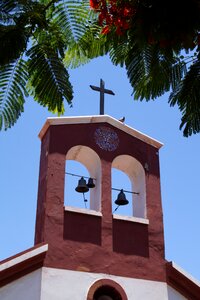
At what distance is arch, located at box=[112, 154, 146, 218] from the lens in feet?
31.9

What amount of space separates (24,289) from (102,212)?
75.4 inches

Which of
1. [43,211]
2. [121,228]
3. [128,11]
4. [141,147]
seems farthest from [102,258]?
[128,11]

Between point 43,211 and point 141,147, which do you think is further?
point 141,147

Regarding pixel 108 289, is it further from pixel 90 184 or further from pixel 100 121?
pixel 100 121

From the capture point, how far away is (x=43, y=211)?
884 cm

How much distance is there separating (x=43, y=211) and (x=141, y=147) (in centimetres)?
244

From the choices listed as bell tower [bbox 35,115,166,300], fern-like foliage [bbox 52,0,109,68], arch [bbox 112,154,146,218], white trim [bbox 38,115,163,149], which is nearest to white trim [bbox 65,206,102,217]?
bell tower [bbox 35,115,166,300]

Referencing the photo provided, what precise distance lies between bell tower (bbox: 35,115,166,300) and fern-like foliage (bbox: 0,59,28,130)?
6.34 metres

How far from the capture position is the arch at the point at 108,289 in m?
8.48

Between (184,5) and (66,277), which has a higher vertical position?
(66,277)

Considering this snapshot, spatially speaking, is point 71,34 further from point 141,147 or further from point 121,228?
point 141,147

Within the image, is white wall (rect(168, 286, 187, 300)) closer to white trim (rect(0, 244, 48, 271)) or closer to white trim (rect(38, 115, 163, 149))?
white trim (rect(0, 244, 48, 271))

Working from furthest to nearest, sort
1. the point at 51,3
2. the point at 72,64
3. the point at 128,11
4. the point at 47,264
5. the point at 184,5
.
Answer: the point at 47,264 < the point at 72,64 < the point at 51,3 < the point at 128,11 < the point at 184,5

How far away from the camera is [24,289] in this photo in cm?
815
